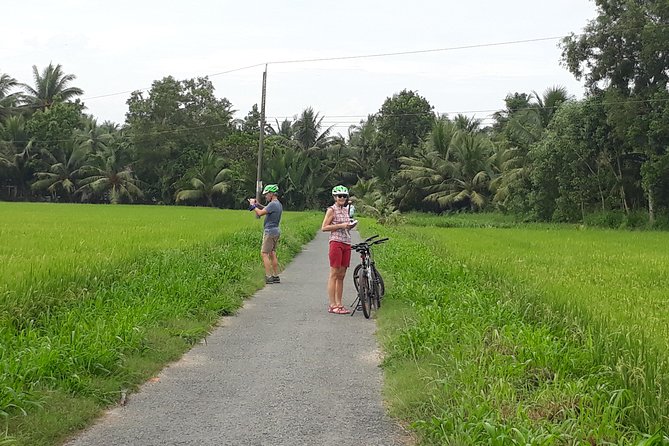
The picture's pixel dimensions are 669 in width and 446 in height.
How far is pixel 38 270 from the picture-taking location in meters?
7.17

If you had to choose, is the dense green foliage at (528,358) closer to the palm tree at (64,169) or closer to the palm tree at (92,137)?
the palm tree at (64,169)

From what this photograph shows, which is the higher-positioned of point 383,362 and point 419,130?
point 419,130

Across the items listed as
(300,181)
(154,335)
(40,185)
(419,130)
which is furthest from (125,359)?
(40,185)

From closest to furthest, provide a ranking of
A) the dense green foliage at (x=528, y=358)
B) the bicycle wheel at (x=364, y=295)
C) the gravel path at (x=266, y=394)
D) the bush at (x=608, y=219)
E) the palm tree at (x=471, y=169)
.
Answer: the dense green foliage at (x=528, y=358) → the gravel path at (x=266, y=394) → the bicycle wheel at (x=364, y=295) → the bush at (x=608, y=219) → the palm tree at (x=471, y=169)

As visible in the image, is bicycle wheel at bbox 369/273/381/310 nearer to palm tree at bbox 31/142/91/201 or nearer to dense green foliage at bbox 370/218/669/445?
dense green foliage at bbox 370/218/669/445

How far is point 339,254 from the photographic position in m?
7.89

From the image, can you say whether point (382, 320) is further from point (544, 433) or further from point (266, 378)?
point (544, 433)

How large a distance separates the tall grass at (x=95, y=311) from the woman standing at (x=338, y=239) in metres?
1.37

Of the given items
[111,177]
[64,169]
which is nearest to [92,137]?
[64,169]

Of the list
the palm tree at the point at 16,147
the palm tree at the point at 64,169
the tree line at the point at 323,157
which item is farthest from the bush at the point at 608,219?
the palm tree at the point at 16,147

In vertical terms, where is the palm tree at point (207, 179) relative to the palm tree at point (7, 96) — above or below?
below

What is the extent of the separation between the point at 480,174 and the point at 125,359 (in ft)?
129

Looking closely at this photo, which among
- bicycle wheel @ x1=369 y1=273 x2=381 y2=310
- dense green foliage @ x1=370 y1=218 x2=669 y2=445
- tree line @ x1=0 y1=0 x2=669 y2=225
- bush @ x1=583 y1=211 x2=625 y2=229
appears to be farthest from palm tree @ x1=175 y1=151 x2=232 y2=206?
bicycle wheel @ x1=369 y1=273 x2=381 y2=310

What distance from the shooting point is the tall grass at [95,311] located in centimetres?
420
